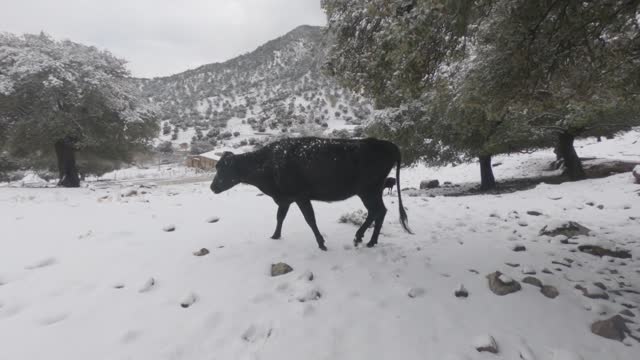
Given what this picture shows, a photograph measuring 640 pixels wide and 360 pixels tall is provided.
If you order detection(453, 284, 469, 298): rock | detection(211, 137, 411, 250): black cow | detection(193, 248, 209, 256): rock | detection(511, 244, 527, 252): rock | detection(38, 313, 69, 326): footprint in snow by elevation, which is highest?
detection(211, 137, 411, 250): black cow

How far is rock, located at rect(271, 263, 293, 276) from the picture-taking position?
407cm

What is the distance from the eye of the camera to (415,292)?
149 inches

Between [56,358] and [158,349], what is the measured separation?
27.6 inches

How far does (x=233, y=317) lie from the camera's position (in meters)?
3.23

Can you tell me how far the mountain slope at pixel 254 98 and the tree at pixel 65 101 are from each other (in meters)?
20.9

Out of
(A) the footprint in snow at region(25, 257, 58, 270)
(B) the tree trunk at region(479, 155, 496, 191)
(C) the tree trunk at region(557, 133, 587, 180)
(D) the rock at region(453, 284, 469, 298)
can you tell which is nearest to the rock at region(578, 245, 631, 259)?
(D) the rock at region(453, 284, 469, 298)

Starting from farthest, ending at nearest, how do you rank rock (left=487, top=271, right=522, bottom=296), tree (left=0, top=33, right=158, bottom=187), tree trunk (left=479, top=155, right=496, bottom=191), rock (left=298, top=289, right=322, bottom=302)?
1. tree (left=0, top=33, right=158, bottom=187)
2. tree trunk (left=479, top=155, right=496, bottom=191)
3. rock (left=487, top=271, right=522, bottom=296)
4. rock (left=298, top=289, right=322, bottom=302)

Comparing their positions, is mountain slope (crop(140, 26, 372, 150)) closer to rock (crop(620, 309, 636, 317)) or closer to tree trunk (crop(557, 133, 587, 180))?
tree trunk (crop(557, 133, 587, 180))

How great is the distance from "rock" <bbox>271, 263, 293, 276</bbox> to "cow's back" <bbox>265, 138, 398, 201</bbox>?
114 cm

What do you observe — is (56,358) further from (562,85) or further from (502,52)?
(562,85)

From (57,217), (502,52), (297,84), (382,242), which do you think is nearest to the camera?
(502,52)

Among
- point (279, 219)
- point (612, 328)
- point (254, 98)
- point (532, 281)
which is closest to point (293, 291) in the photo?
point (279, 219)

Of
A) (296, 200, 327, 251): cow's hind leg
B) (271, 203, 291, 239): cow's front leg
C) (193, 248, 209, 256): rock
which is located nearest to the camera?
(193, 248, 209, 256): rock

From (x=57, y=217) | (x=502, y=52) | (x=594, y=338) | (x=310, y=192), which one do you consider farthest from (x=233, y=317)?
(x=57, y=217)
